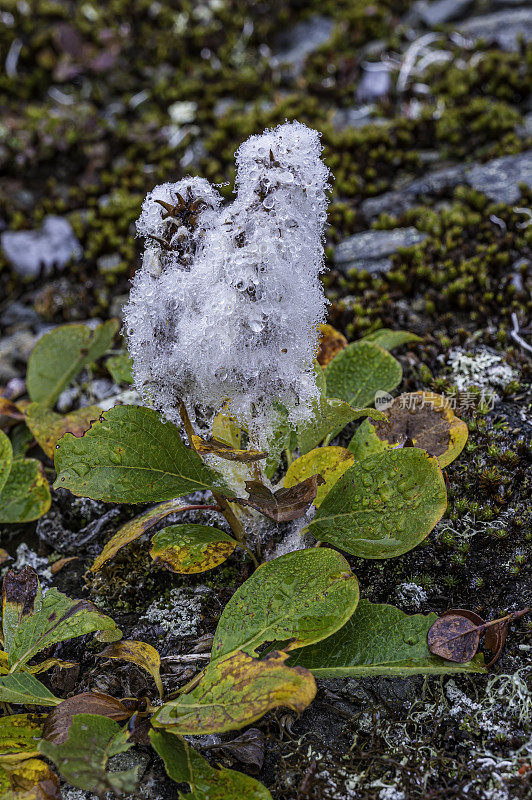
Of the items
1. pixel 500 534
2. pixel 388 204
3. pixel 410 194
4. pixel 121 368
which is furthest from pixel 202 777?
pixel 410 194

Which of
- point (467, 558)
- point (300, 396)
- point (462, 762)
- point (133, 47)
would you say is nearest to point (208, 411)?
point (300, 396)

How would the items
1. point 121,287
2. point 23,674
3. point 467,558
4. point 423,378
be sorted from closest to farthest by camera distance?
point 23,674 → point 467,558 → point 423,378 → point 121,287

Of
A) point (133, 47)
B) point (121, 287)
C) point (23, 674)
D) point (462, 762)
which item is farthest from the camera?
point (133, 47)

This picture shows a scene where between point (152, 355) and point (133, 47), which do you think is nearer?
point (152, 355)

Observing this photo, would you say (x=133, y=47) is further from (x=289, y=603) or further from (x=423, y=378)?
(x=289, y=603)

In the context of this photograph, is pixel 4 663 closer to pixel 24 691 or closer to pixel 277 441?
pixel 24 691

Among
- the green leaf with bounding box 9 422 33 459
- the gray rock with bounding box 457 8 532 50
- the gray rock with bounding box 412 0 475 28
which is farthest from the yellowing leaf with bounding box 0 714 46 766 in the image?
the gray rock with bounding box 412 0 475 28

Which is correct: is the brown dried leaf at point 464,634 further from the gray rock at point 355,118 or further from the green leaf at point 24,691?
the gray rock at point 355,118

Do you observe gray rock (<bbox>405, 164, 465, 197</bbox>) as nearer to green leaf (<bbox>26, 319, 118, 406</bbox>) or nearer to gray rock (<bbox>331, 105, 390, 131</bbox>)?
gray rock (<bbox>331, 105, 390, 131</bbox>)
